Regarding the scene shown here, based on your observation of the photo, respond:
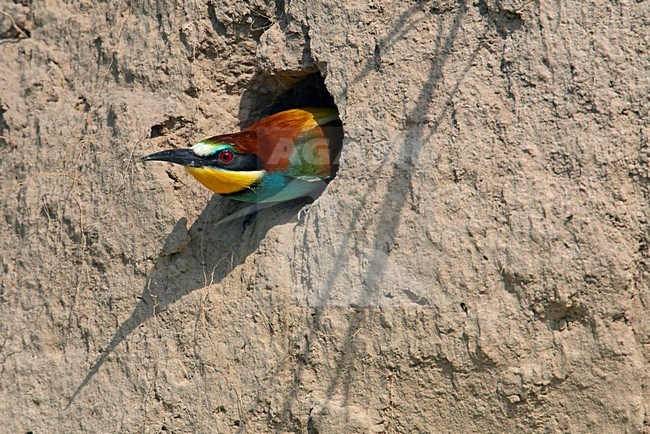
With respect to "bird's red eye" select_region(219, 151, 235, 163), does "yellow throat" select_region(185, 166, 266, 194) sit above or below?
below

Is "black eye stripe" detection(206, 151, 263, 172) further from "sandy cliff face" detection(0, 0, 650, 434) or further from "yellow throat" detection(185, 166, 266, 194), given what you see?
"sandy cliff face" detection(0, 0, 650, 434)

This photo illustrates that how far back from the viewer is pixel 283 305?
8.86 feet

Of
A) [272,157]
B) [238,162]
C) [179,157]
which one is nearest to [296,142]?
[272,157]

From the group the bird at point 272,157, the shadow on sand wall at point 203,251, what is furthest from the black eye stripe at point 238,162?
the shadow on sand wall at point 203,251

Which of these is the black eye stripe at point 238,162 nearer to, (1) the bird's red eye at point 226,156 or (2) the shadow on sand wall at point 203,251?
(1) the bird's red eye at point 226,156

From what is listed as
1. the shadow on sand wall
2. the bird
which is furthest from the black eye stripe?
the shadow on sand wall

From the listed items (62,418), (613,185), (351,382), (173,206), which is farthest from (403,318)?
(62,418)

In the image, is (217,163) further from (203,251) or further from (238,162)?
(203,251)

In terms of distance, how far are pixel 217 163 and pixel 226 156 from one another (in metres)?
0.06

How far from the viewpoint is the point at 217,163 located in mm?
2891

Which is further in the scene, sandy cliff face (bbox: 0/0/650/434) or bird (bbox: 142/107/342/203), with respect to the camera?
bird (bbox: 142/107/342/203)

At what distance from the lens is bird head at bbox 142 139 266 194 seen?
2852 mm

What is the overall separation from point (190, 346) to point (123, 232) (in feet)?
1.48

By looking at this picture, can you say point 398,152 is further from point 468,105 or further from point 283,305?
point 283,305
